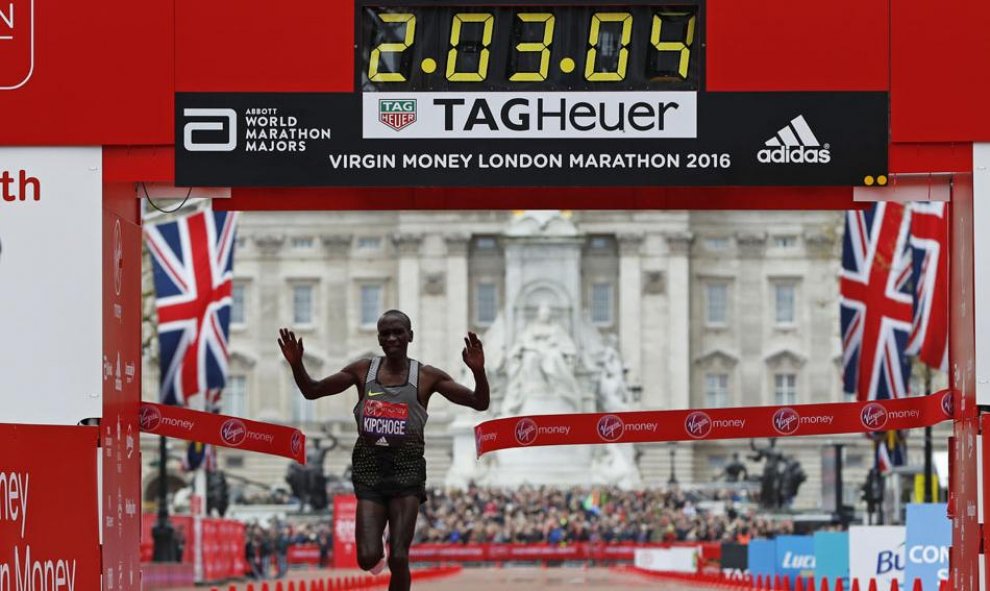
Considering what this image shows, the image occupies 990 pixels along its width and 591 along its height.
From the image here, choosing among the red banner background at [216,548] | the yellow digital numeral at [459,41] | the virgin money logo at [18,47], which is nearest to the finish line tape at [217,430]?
the virgin money logo at [18,47]

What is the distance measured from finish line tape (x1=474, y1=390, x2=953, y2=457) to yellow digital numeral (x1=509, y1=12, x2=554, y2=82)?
304 cm

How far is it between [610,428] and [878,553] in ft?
26.6

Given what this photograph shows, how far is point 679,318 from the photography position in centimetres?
11312

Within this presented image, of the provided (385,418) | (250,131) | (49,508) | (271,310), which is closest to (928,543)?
(385,418)

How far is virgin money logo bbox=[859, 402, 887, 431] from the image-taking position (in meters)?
17.8

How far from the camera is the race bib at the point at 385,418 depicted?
48.3 feet

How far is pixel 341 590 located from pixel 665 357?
89200 millimetres

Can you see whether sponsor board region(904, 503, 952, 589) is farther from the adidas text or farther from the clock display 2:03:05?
the clock display 2:03:05

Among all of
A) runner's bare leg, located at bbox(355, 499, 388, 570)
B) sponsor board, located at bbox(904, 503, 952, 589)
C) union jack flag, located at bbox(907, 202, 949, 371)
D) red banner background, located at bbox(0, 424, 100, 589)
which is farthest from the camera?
union jack flag, located at bbox(907, 202, 949, 371)

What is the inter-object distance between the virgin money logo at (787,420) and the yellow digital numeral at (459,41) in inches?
149

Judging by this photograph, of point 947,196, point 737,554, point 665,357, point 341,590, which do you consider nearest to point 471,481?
point 665,357

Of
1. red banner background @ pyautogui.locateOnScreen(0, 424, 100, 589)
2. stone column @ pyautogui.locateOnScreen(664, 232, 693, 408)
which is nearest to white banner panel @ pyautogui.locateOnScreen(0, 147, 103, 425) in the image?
red banner background @ pyautogui.locateOnScreen(0, 424, 100, 589)

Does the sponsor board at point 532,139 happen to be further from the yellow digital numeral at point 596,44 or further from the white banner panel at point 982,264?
the white banner panel at point 982,264

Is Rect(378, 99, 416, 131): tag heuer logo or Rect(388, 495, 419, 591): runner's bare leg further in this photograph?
Rect(378, 99, 416, 131): tag heuer logo
